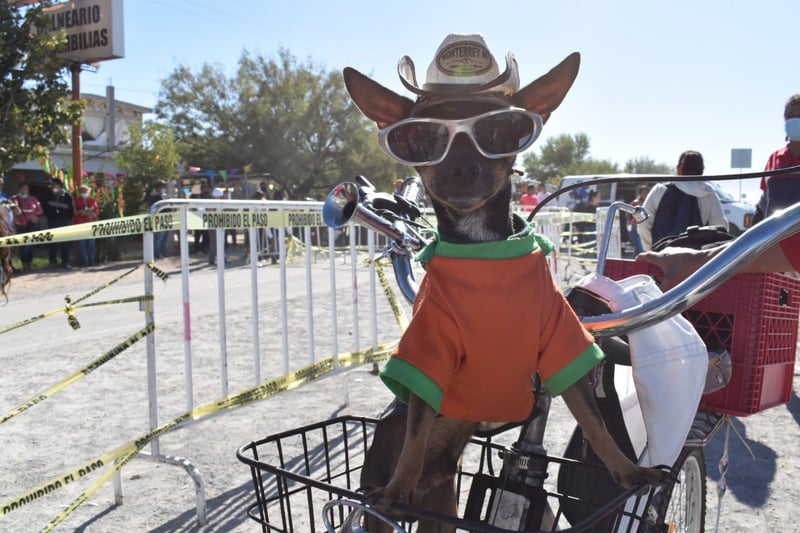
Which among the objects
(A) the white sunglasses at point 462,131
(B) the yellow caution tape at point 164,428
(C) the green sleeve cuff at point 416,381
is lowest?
(B) the yellow caution tape at point 164,428

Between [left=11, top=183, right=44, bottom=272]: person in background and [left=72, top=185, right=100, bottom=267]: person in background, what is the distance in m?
0.75

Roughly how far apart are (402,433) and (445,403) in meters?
0.20

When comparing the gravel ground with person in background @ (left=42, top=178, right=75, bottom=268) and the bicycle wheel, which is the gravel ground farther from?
person in background @ (left=42, top=178, right=75, bottom=268)

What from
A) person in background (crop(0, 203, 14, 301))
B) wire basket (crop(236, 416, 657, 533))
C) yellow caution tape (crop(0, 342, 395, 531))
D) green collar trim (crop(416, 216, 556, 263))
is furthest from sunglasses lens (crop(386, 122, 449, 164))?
person in background (crop(0, 203, 14, 301))

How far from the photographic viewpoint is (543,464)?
175cm

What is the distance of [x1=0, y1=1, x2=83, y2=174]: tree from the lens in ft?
43.0

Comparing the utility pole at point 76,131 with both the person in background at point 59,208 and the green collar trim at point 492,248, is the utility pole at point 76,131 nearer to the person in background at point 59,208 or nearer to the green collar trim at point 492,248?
the person in background at point 59,208

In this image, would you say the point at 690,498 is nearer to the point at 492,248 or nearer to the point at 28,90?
the point at 492,248

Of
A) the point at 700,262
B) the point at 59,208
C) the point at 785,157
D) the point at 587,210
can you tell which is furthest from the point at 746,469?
the point at 587,210

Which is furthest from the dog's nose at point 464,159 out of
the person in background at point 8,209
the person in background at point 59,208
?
the person in background at point 59,208

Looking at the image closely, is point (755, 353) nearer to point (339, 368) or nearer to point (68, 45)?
point (339, 368)

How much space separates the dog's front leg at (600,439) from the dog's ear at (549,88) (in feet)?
2.06

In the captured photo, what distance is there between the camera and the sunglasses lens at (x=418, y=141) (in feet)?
5.06

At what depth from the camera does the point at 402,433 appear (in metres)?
1.70
